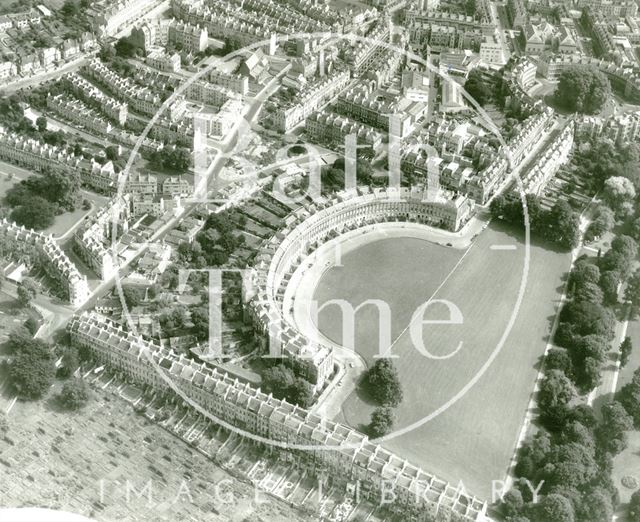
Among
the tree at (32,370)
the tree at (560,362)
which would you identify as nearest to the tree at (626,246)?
the tree at (560,362)

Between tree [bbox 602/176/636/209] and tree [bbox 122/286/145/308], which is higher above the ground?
tree [bbox 602/176/636/209]

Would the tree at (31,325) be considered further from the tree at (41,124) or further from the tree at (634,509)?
the tree at (634,509)

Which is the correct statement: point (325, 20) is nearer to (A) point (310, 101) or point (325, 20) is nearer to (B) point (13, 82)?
(A) point (310, 101)

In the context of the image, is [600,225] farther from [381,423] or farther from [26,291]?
[26,291]

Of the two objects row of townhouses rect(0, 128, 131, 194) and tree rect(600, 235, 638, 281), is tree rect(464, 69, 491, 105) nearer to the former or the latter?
tree rect(600, 235, 638, 281)

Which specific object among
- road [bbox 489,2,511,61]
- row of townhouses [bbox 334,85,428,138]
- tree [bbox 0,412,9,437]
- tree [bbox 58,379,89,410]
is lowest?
tree [bbox 0,412,9,437]

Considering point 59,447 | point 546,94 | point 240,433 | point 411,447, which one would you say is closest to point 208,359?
point 240,433

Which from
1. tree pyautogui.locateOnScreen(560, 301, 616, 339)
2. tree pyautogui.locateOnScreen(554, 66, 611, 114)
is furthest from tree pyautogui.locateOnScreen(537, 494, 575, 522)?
tree pyautogui.locateOnScreen(554, 66, 611, 114)
